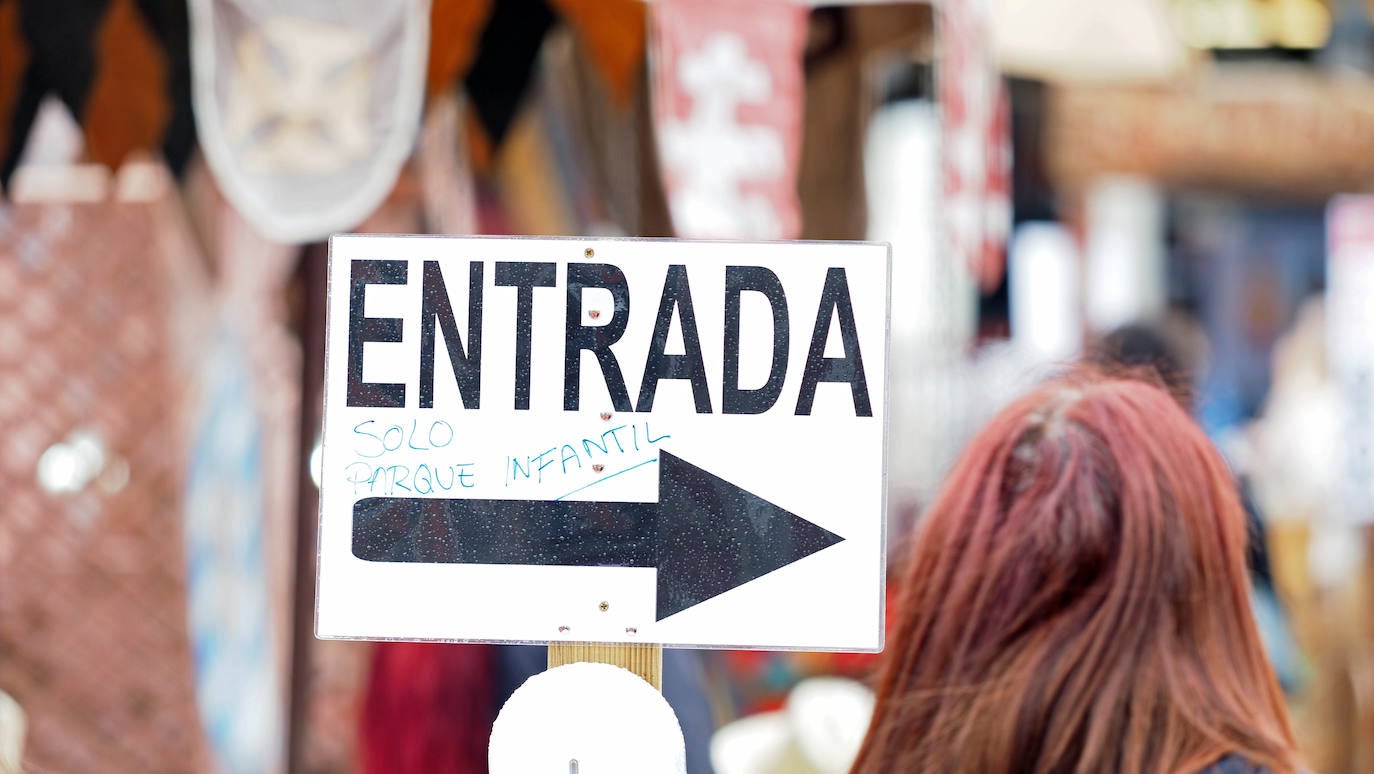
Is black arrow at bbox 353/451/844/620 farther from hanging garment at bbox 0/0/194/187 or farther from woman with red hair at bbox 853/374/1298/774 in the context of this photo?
hanging garment at bbox 0/0/194/187

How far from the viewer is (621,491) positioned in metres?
1.07

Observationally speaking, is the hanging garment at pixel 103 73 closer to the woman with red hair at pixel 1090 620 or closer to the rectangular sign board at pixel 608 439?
the rectangular sign board at pixel 608 439

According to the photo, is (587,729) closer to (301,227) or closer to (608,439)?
(608,439)

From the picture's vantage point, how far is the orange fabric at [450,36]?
262 cm

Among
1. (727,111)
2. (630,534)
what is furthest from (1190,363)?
(630,534)

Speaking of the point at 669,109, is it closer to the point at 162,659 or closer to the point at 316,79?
the point at 316,79

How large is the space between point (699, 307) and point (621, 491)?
6.1 inches

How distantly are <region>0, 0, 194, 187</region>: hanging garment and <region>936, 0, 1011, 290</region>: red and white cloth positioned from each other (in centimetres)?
162

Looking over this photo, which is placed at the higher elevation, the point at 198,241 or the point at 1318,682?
the point at 198,241

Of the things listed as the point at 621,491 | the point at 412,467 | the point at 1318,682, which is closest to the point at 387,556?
the point at 412,467

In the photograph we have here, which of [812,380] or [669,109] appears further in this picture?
[669,109]

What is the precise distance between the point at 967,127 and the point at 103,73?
187 cm

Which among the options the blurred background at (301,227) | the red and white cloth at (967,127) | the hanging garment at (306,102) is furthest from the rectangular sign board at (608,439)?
the red and white cloth at (967,127)

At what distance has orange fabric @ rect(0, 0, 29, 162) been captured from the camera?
2535mm
